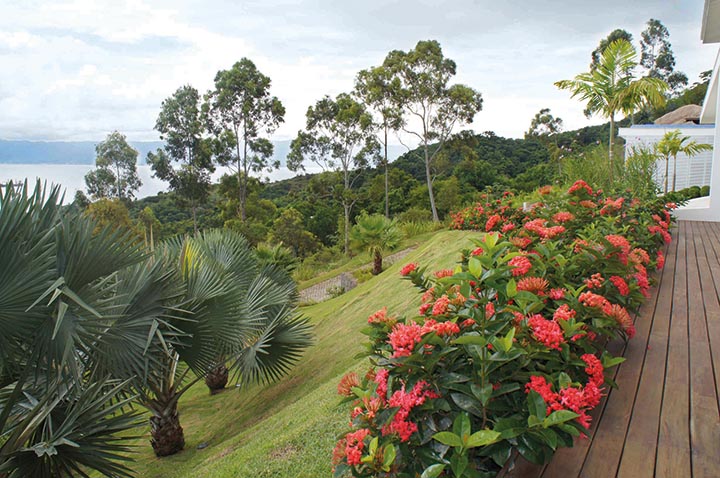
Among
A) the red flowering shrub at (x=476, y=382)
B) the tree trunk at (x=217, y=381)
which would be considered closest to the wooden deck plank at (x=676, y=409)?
the red flowering shrub at (x=476, y=382)

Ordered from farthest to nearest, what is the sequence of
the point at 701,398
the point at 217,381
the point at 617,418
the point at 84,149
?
the point at 84,149 → the point at 217,381 → the point at 701,398 → the point at 617,418

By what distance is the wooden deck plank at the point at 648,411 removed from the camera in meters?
1.55

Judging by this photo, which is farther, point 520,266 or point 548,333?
point 520,266

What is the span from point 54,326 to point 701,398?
3047 millimetres

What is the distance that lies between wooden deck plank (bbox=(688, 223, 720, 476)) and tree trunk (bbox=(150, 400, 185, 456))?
164 inches

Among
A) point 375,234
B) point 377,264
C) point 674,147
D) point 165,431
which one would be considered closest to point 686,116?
point 674,147

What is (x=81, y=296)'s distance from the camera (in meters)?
2.85

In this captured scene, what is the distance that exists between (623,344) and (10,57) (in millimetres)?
19780

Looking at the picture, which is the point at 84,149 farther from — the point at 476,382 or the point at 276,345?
the point at 476,382

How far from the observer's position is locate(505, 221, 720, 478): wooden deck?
61.0 inches

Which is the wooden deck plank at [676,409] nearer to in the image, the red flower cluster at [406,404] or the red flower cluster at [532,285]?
the red flower cluster at [532,285]

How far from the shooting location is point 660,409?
188 cm

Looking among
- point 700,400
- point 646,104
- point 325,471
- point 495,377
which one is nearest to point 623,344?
point 700,400

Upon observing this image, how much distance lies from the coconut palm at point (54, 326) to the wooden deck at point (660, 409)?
236 centimetres
